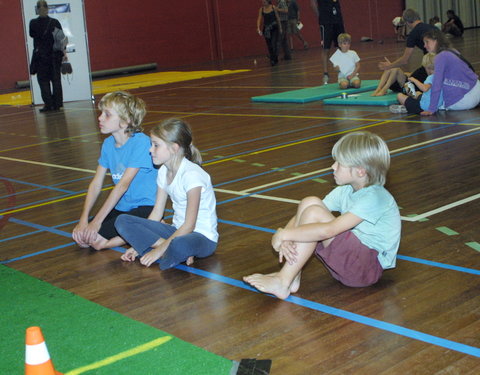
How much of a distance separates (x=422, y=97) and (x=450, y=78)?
14.1 inches

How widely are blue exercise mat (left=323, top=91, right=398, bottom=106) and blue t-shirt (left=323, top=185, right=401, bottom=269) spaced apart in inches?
210

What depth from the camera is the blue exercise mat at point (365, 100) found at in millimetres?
8184

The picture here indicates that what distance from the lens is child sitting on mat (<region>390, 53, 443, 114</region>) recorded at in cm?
736

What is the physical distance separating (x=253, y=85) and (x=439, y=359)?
10.2 meters

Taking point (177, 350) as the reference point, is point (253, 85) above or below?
above

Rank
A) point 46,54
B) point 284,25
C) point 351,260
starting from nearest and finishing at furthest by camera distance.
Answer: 1. point 351,260
2. point 46,54
3. point 284,25

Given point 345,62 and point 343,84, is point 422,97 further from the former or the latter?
point 345,62

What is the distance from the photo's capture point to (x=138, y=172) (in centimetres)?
407

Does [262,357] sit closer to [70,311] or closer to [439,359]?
[439,359]

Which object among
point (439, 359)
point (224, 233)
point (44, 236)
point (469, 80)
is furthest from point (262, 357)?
point (469, 80)

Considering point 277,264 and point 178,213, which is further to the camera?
point 178,213

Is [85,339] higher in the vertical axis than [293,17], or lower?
lower

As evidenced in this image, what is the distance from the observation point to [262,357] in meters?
2.48

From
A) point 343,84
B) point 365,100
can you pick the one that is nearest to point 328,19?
point 343,84
